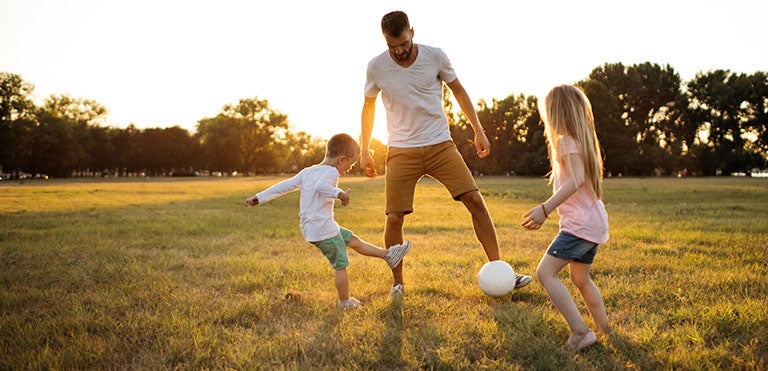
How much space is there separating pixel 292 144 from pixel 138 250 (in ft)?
322

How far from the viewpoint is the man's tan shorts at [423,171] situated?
186 inches

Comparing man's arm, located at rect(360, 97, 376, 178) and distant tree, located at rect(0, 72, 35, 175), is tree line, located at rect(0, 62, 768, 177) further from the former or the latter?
man's arm, located at rect(360, 97, 376, 178)

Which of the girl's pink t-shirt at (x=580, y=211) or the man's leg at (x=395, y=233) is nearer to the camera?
the girl's pink t-shirt at (x=580, y=211)

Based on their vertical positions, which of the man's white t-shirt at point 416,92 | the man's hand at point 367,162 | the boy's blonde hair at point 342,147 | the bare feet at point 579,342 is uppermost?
the man's white t-shirt at point 416,92

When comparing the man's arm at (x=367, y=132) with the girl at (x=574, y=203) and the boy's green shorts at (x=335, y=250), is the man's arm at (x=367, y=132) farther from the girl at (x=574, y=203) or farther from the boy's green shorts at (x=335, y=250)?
the girl at (x=574, y=203)

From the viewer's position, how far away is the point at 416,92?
466 cm

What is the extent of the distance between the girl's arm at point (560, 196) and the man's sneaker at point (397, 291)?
1732 mm

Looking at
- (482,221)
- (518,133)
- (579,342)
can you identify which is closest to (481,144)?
(482,221)

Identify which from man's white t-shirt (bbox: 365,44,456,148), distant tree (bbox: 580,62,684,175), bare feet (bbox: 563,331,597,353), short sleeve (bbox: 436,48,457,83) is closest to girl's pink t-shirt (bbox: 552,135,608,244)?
bare feet (bbox: 563,331,597,353)

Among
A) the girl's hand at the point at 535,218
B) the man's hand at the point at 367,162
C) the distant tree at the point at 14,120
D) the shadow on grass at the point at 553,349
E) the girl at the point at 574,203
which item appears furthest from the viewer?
the distant tree at the point at 14,120

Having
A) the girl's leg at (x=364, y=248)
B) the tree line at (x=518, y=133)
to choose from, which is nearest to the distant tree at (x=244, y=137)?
the tree line at (x=518, y=133)

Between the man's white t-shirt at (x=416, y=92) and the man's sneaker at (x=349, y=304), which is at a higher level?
the man's white t-shirt at (x=416, y=92)

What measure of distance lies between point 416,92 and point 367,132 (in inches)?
31.7

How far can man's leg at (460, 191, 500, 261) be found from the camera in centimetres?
476
